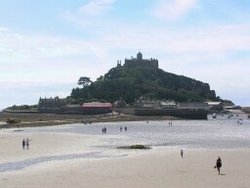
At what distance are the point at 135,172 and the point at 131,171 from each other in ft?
1.78

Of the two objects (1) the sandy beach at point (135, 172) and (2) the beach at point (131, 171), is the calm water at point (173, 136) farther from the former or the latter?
(1) the sandy beach at point (135, 172)

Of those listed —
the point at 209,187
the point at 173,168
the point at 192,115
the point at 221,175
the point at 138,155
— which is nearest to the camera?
the point at 209,187

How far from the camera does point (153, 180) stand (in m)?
31.2

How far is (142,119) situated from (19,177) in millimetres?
149822

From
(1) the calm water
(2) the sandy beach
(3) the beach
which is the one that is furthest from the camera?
(1) the calm water

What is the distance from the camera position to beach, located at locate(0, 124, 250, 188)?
29.8 m

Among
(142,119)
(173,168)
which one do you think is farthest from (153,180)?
(142,119)

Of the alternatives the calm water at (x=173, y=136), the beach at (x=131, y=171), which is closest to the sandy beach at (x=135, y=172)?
the beach at (x=131, y=171)

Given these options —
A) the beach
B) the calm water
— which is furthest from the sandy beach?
the calm water

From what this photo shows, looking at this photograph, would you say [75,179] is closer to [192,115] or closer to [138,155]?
[138,155]

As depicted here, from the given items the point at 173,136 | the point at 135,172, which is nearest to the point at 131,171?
the point at 135,172

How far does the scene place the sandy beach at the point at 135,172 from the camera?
29578 millimetres

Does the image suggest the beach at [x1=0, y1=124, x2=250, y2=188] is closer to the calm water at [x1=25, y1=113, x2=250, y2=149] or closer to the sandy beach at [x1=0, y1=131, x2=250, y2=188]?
the sandy beach at [x1=0, y1=131, x2=250, y2=188]

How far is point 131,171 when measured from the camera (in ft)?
117
